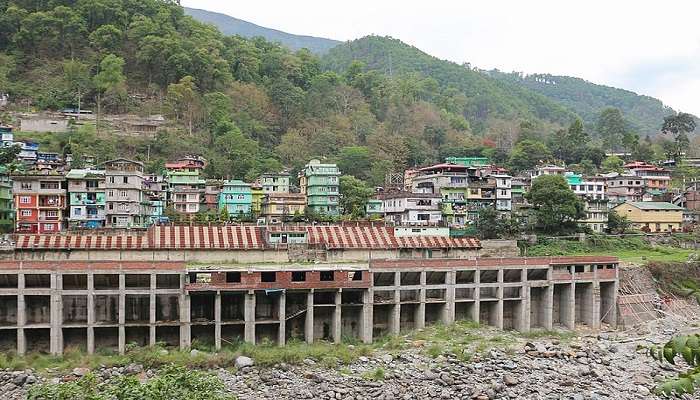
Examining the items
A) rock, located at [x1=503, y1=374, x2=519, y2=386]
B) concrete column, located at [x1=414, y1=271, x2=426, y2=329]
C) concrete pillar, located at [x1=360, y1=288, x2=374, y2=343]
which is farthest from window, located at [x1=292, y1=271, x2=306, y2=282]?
rock, located at [x1=503, y1=374, x2=519, y2=386]

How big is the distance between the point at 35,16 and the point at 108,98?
48.6 feet

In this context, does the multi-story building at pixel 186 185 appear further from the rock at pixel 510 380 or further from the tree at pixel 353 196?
the rock at pixel 510 380

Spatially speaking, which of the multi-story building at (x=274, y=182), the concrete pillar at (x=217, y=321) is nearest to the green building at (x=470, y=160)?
the multi-story building at (x=274, y=182)

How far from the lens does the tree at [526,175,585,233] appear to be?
58.1m

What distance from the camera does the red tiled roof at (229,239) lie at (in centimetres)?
4056

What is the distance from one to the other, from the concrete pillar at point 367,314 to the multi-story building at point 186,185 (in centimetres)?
3172

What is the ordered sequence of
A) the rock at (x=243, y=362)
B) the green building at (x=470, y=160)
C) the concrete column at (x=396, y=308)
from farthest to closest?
the green building at (x=470, y=160) < the concrete column at (x=396, y=308) < the rock at (x=243, y=362)

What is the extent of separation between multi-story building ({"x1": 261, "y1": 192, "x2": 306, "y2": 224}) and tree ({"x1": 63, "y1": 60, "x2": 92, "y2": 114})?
104 feet

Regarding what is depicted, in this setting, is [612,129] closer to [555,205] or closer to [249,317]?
[555,205]

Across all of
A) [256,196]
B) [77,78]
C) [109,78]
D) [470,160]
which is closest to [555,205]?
[470,160]

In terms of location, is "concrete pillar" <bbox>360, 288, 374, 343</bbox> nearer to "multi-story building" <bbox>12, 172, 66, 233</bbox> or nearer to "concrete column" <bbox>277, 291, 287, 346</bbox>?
"concrete column" <bbox>277, 291, 287, 346</bbox>

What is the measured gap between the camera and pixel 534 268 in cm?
4066

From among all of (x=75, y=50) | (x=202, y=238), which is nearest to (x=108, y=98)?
(x=75, y=50)

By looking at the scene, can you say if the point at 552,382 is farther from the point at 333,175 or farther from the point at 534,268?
the point at 333,175
